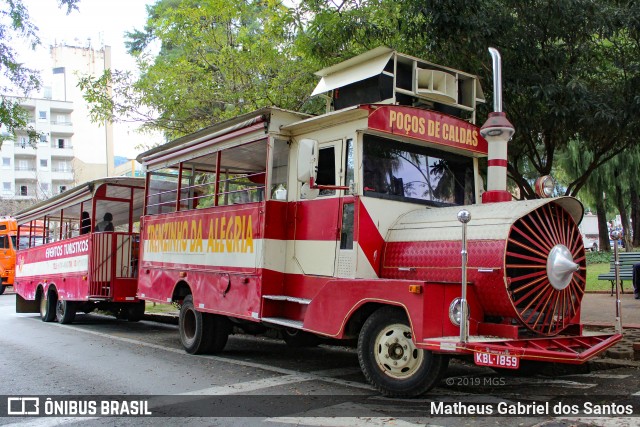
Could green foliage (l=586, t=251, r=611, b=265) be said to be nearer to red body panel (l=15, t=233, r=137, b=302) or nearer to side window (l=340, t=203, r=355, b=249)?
red body panel (l=15, t=233, r=137, b=302)

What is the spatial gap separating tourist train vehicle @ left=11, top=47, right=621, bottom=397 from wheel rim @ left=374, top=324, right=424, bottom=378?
0.05ft

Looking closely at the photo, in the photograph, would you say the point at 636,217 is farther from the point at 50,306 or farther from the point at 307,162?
the point at 307,162

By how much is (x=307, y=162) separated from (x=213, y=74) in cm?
872

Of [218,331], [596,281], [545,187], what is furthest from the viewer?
[596,281]

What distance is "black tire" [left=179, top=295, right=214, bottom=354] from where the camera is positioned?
8.99 metres

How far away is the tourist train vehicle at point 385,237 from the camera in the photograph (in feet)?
18.5

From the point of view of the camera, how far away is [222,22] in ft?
46.9

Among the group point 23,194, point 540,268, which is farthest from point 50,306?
point 23,194

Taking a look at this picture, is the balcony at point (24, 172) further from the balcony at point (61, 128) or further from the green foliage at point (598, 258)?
the green foliage at point (598, 258)

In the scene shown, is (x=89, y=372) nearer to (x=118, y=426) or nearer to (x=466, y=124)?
(x=118, y=426)

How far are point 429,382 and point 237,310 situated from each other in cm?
326

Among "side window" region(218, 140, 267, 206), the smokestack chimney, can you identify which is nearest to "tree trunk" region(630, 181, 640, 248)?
the smokestack chimney

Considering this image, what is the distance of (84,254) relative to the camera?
13391 millimetres

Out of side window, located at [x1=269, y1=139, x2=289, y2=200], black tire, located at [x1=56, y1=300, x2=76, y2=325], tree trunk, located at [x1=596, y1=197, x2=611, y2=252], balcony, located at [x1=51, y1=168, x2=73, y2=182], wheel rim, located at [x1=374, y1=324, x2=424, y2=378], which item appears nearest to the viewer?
wheel rim, located at [x1=374, y1=324, x2=424, y2=378]
